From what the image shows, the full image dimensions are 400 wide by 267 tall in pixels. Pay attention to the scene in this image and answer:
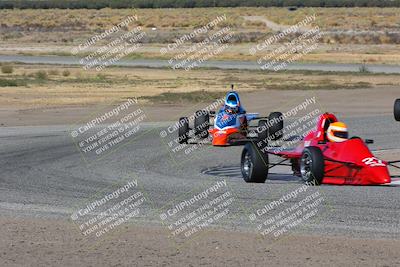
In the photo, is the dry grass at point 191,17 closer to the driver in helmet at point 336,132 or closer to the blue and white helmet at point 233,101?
the blue and white helmet at point 233,101

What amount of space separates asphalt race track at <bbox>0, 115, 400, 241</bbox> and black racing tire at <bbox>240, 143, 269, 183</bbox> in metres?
0.19

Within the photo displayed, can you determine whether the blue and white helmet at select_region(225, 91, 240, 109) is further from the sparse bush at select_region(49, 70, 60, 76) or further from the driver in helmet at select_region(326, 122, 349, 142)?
the sparse bush at select_region(49, 70, 60, 76)

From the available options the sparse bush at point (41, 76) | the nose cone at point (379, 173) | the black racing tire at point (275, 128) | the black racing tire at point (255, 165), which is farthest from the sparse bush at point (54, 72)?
the nose cone at point (379, 173)

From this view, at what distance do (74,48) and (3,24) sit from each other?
40829 mm

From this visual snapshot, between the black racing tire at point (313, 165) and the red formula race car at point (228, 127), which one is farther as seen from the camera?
the red formula race car at point (228, 127)


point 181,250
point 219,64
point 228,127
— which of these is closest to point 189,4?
point 219,64

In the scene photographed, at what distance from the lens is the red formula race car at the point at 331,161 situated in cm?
1700

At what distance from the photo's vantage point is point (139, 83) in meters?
48.2

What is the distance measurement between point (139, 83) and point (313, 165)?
3172cm

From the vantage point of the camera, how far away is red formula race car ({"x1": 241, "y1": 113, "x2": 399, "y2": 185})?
55.8 feet

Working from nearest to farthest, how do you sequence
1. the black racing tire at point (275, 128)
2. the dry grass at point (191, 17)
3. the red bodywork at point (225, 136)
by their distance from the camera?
the red bodywork at point (225, 136) < the black racing tire at point (275, 128) < the dry grass at point (191, 17)

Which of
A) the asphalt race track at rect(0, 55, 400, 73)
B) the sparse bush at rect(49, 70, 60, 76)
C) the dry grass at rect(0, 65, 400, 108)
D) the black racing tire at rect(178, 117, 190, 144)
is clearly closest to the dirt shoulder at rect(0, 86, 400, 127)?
the dry grass at rect(0, 65, 400, 108)

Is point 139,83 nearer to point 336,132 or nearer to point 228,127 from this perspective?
point 228,127

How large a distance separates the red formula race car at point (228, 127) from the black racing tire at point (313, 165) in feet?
24.0
